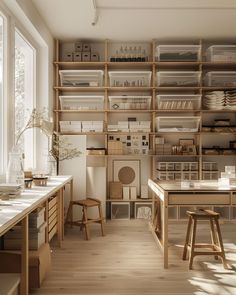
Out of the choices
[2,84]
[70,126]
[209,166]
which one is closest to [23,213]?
[2,84]

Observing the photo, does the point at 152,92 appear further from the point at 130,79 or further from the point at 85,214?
the point at 85,214

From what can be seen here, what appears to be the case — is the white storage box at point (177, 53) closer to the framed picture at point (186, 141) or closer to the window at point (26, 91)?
the framed picture at point (186, 141)

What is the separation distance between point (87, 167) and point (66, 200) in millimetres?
569

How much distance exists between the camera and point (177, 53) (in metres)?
5.29

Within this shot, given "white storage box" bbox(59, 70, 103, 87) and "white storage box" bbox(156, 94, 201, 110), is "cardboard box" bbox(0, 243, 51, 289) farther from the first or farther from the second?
"white storage box" bbox(156, 94, 201, 110)

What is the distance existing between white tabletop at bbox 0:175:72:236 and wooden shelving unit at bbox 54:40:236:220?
237cm

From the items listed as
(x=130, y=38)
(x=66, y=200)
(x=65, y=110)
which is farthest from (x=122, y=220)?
(x=130, y=38)

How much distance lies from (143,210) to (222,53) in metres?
2.63

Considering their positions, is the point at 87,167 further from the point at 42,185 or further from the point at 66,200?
the point at 42,185

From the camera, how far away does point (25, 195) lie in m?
2.72

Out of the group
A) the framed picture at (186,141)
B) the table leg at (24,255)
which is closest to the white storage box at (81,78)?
the framed picture at (186,141)

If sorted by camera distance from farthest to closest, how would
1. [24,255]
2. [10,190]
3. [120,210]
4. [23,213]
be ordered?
[120,210] → [10,190] → [24,255] → [23,213]

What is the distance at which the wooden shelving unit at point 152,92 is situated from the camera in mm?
5285

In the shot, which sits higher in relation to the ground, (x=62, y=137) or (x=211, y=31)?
(x=211, y=31)
